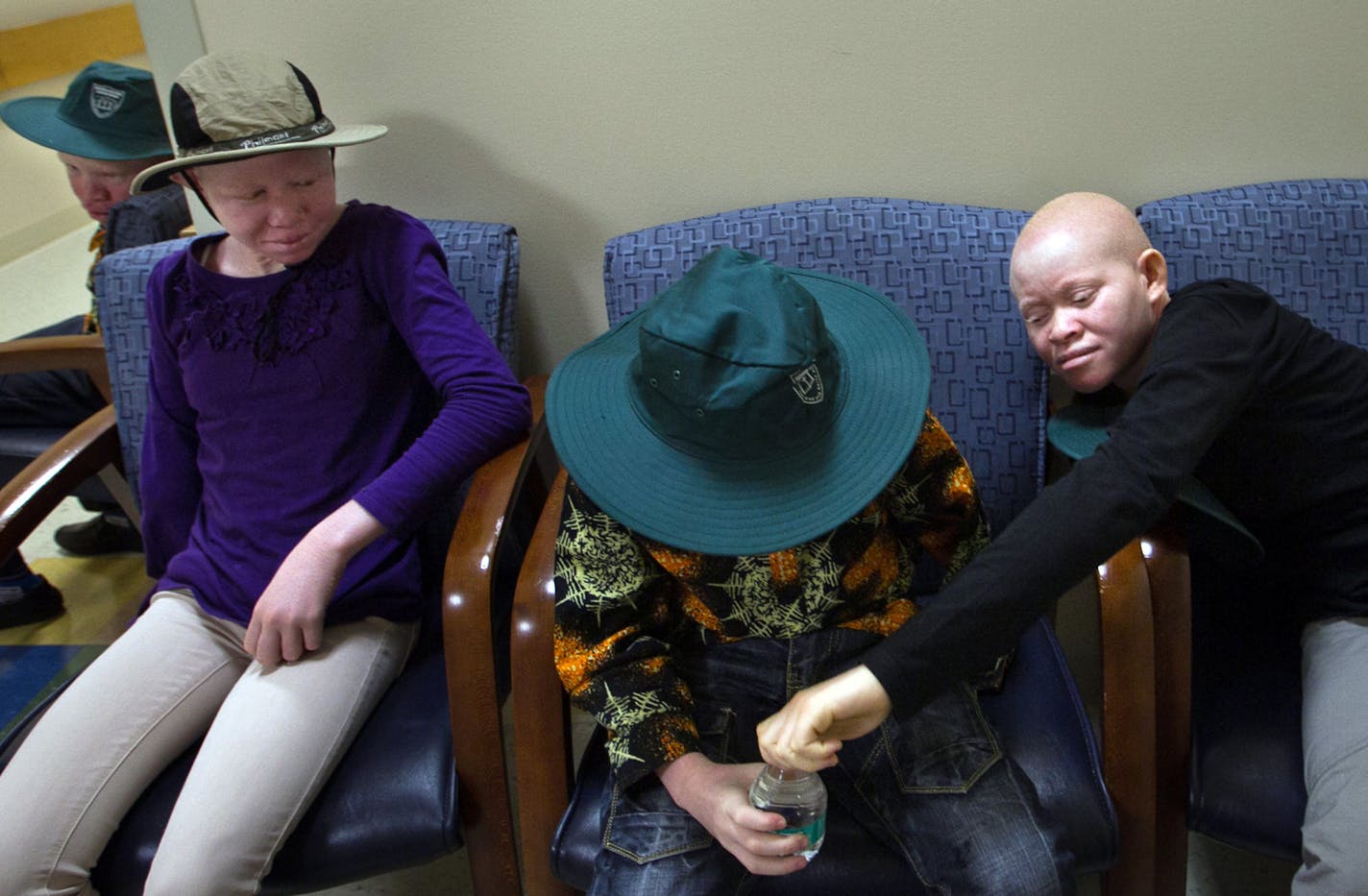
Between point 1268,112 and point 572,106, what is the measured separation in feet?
3.54

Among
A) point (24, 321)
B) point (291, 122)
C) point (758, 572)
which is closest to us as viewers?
point (758, 572)

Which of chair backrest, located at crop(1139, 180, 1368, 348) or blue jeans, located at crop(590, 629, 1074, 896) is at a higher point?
chair backrest, located at crop(1139, 180, 1368, 348)

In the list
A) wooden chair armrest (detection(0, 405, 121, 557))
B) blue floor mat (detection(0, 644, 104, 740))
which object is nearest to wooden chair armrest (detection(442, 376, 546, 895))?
wooden chair armrest (detection(0, 405, 121, 557))

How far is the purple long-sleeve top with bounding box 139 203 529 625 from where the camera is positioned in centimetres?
140

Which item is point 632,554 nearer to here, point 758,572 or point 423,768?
point 758,572

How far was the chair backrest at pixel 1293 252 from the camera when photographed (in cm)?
151

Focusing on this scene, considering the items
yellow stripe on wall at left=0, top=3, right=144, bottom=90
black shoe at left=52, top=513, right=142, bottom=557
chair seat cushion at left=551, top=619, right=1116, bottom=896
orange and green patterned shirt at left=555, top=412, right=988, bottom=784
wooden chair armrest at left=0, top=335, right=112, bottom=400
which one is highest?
yellow stripe on wall at left=0, top=3, right=144, bottom=90

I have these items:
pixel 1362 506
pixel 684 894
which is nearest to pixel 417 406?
pixel 684 894

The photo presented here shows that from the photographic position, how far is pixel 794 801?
997 millimetres

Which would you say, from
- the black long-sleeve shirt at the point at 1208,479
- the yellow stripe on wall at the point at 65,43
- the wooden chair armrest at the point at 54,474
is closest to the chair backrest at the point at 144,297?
the wooden chair armrest at the point at 54,474

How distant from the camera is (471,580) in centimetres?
126

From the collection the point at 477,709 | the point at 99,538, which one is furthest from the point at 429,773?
the point at 99,538

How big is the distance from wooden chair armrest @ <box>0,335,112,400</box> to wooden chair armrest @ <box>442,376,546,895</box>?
97cm

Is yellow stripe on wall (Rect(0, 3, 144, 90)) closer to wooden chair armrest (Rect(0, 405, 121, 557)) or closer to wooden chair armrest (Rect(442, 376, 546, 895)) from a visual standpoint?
wooden chair armrest (Rect(0, 405, 121, 557))
